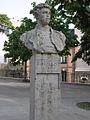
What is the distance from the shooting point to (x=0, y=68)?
6325 cm

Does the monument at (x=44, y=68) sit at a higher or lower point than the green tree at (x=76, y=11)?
lower

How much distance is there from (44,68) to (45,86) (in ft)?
1.56

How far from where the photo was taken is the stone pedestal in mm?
9539

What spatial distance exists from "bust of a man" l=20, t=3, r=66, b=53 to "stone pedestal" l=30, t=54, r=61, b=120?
0.19 metres

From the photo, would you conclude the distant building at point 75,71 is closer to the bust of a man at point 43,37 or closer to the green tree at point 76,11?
the green tree at point 76,11

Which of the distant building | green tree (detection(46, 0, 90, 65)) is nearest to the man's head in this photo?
green tree (detection(46, 0, 90, 65))

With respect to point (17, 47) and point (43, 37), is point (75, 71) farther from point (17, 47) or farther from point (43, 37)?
point (43, 37)

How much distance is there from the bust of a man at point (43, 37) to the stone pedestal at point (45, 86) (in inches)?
7.4

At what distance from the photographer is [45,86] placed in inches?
379

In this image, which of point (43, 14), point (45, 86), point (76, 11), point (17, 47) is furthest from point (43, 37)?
point (17, 47)

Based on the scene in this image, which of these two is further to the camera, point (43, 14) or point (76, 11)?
point (76, 11)

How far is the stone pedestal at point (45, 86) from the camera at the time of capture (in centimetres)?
954

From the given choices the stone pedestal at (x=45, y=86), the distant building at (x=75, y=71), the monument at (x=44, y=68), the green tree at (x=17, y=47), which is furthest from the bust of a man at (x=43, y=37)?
the distant building at (x=75, y=71)

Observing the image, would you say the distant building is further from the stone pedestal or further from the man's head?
the man's head
